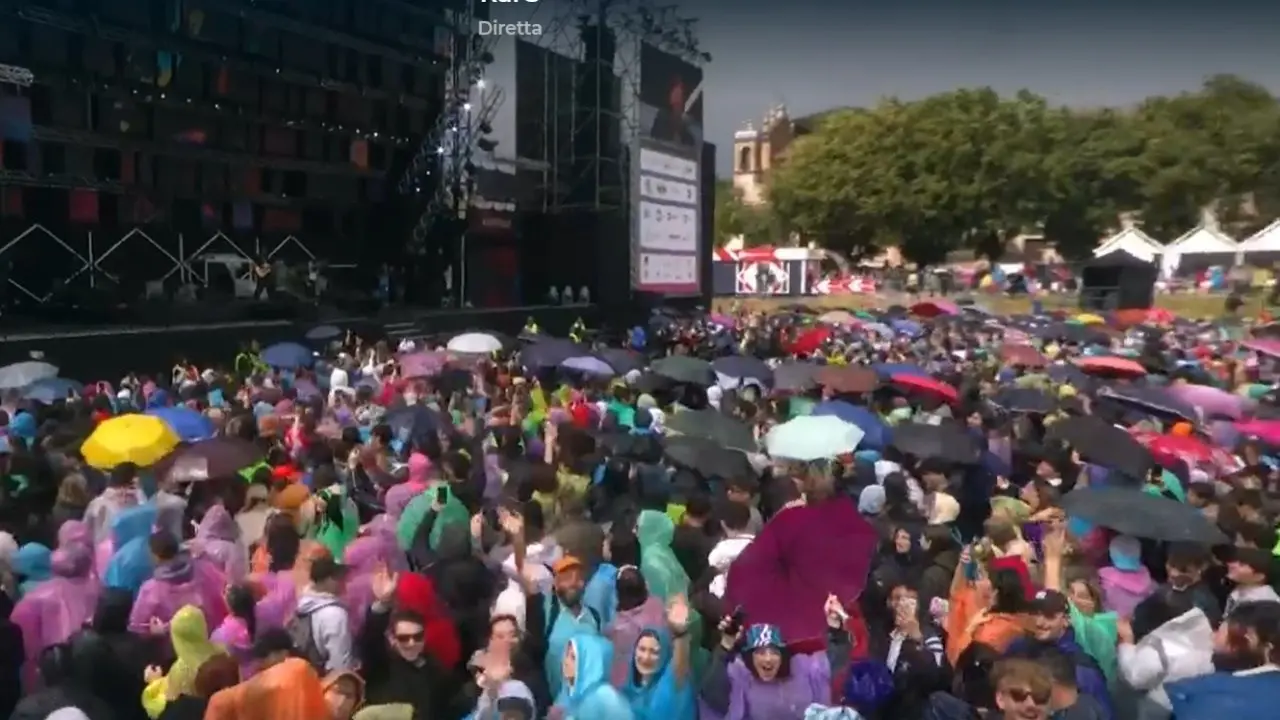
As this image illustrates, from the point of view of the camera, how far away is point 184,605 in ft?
14.8

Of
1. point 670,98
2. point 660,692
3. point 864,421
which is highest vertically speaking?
point 670,98

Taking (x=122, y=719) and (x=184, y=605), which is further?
(x=184, y=605)

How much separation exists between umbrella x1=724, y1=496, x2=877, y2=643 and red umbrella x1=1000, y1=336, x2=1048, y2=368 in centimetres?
1024

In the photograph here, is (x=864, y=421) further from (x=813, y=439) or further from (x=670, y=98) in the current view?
(x=670, y=98)

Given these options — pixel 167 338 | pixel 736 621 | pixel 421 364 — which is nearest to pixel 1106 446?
pixel 736 621

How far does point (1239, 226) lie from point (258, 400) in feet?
Answer: 165

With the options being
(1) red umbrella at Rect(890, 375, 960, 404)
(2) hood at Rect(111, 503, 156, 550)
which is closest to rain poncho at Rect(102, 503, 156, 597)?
(2) hood at Rect(111, 503, 156, 550)

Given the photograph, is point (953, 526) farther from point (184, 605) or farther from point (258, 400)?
point (258, 400)

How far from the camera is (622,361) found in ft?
44.3

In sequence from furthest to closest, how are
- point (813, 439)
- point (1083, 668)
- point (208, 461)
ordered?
point (813, 439) → point (208, 461) → point (1083, 668)

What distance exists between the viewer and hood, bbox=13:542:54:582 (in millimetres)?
5254

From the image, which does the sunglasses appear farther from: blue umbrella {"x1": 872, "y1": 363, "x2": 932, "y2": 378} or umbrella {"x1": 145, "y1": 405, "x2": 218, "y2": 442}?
blue umbrella {"x1": 872, "y1": 363, "x2": 932, "y2": 378}

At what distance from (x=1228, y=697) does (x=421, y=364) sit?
408 inches

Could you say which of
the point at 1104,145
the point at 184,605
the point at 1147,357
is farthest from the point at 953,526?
the point at 1104,145
